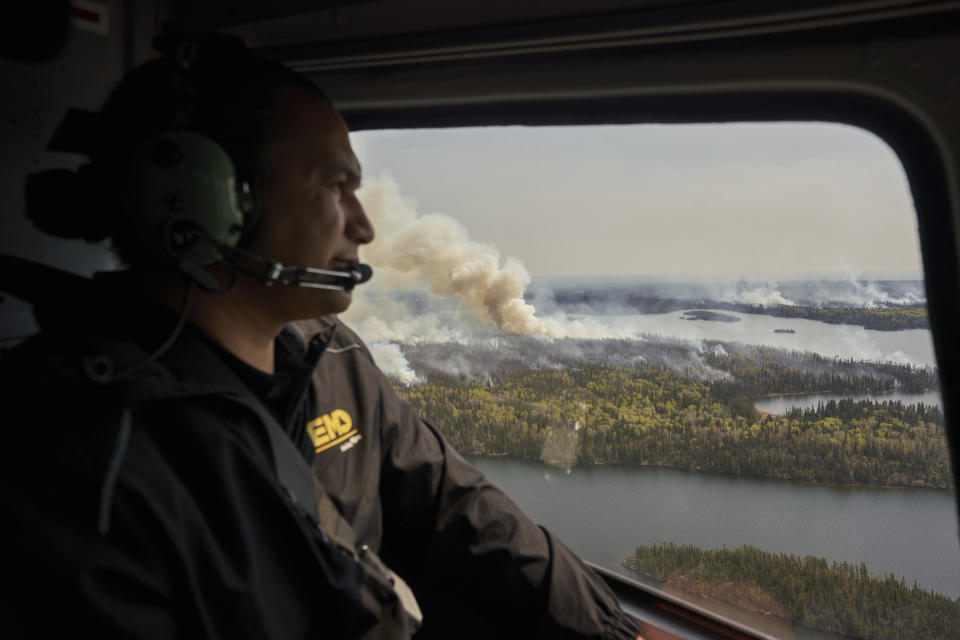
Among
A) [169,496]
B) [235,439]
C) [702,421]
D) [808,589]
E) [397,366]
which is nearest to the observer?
[169,496]

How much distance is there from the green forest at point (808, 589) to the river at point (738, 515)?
0.03m

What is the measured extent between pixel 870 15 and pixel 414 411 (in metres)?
1.41

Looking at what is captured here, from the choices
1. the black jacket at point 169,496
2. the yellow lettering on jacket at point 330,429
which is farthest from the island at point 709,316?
the yellow lettering on jacket at point 330,429

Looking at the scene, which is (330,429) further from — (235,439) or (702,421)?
(702,421)

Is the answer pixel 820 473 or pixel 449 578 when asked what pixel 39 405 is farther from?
pixel 820 473

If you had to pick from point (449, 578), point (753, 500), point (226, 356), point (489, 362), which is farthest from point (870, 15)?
point (449, 578)

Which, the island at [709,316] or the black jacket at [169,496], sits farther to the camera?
the island at [709,316]

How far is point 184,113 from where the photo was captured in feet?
3.55

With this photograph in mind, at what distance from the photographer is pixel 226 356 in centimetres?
117

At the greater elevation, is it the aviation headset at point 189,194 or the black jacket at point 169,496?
the aviation headset at point 189,194

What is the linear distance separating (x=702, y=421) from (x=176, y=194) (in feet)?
4.70

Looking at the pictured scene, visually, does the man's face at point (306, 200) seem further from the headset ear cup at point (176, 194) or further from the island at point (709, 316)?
the island at point (709, 316)

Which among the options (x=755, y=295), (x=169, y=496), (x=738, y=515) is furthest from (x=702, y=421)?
(x=169, y=496)

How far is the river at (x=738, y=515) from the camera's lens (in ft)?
4.67
